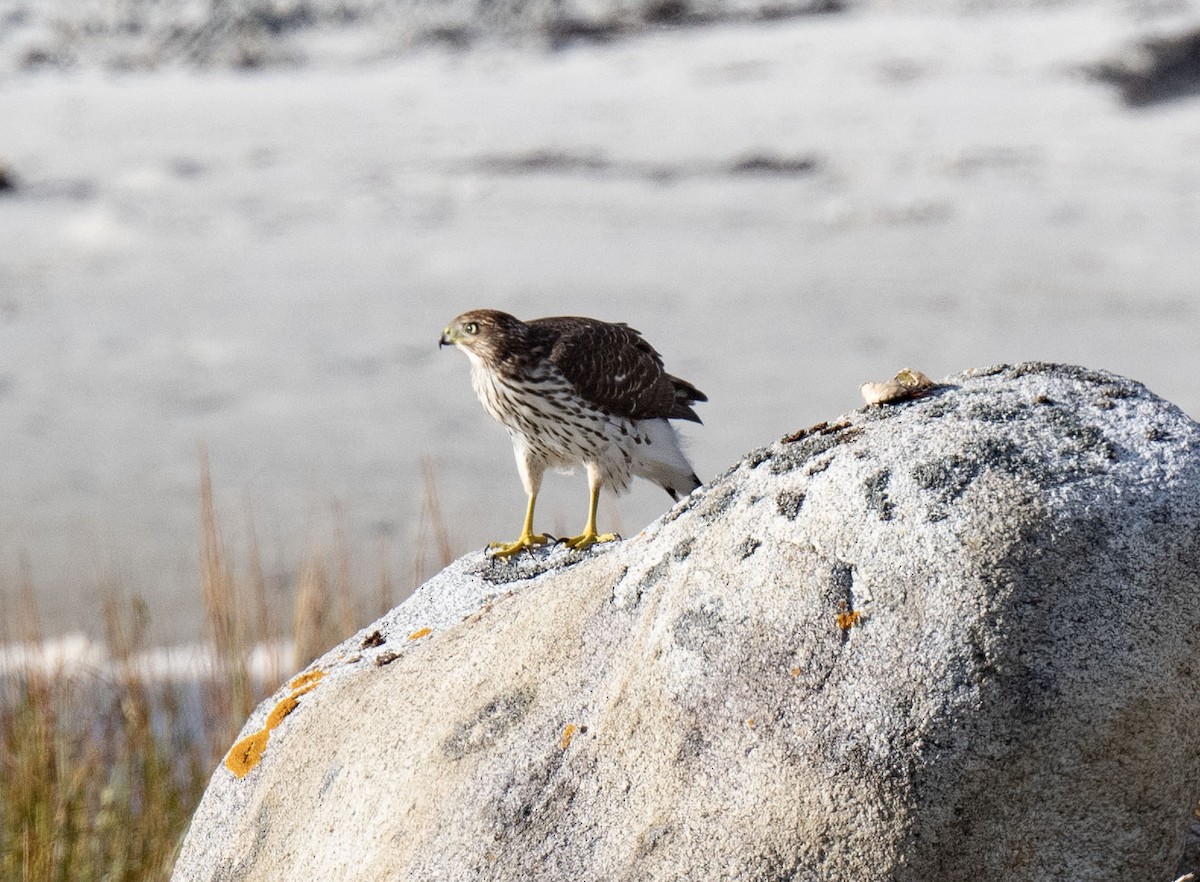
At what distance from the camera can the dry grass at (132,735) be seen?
4.29 m

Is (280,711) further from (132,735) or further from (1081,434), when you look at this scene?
(132,735)

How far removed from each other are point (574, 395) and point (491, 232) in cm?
662

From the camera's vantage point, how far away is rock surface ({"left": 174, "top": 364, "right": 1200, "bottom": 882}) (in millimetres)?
2129

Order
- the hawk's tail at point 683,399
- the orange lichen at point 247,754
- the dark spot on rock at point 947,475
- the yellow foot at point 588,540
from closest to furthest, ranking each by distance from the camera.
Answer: the dark spot on rock at point 947,475, the orange lichen at point 247,754, the yellow foot at point 588,540, the hawk's tail at point 683,399

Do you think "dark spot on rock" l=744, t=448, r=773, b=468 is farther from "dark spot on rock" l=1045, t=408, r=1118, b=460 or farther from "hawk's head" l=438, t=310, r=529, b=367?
"hawk's head" l=438, t=310, r=529, b=367

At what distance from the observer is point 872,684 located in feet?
7.04

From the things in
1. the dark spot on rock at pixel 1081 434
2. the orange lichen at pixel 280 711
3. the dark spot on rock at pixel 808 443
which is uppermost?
the dark spot on rock at pixel 1081 434

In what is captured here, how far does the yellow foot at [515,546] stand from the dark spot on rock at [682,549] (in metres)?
0.84

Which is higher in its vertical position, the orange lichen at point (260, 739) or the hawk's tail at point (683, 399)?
the orange lichen at point (260, 739)

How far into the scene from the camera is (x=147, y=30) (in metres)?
12.2

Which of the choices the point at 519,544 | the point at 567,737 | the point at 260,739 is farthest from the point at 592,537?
the point at 567,737

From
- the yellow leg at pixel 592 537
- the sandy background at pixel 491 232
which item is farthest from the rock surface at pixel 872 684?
the sandy background at pixel 491 232

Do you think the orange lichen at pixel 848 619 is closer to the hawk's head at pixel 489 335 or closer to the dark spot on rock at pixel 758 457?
the dark spot on rock at pixel 758 457

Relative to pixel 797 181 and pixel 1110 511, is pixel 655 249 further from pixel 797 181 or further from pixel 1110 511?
pixel 1110 511
